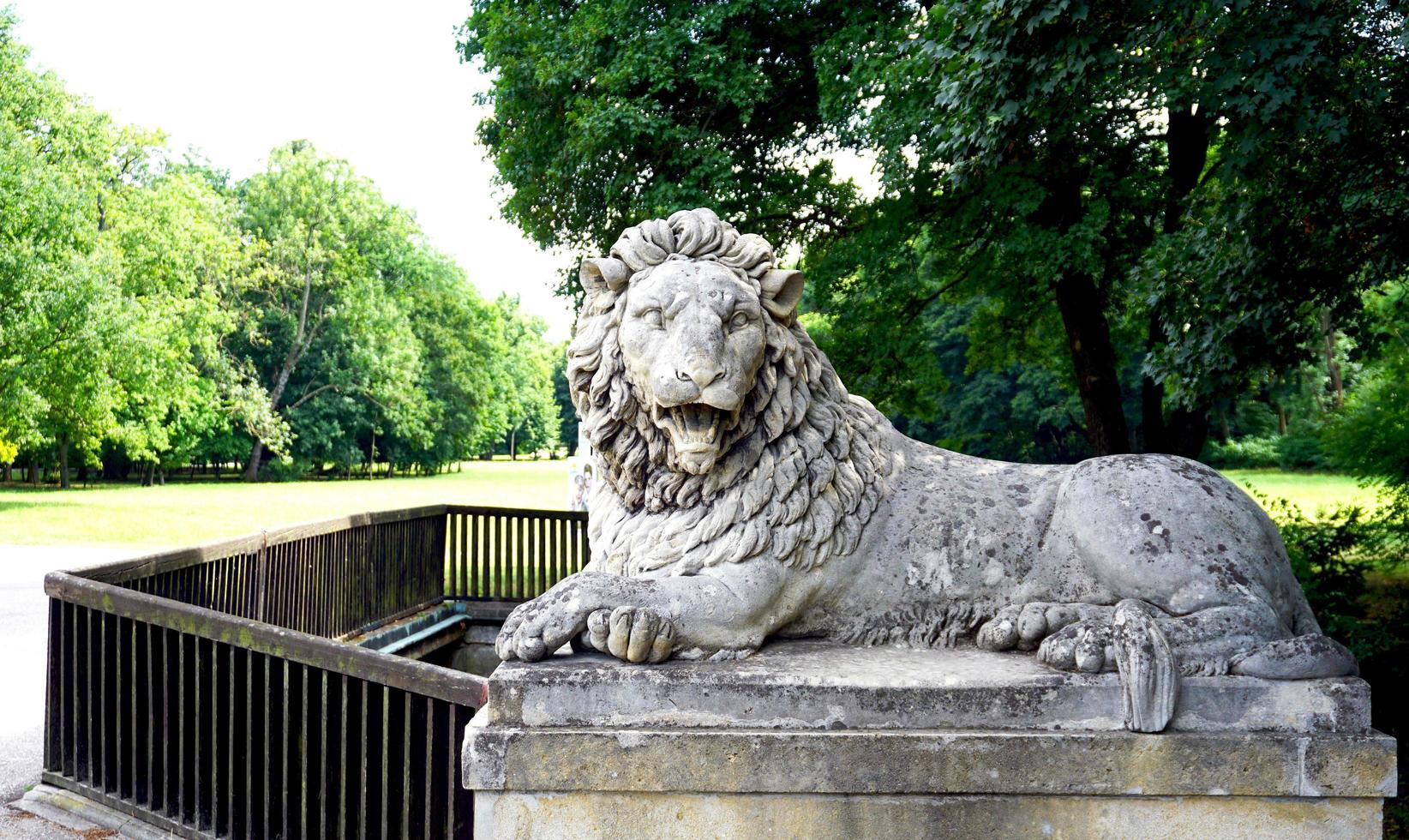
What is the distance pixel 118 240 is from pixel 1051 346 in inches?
Result: 939

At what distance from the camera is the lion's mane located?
277cm

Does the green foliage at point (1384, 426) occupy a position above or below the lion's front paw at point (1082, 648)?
above

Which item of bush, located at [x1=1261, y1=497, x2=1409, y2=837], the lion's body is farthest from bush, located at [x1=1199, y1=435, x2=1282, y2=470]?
the lion's body

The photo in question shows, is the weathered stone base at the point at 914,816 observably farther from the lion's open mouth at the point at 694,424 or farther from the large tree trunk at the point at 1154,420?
the large tree trunk at the point at 1154,420

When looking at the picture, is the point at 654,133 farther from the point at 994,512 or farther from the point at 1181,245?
the point at 994,512

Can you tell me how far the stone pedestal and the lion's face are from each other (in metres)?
0.61

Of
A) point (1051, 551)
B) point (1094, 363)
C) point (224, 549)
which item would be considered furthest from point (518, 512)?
point (1051, 551)

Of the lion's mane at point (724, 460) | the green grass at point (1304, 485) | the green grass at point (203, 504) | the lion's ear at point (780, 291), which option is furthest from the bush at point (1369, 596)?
the green grass at point (1304, 485)

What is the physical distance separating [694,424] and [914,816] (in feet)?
3.52

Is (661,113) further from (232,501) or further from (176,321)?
(176,321)

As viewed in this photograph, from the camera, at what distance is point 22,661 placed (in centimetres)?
Result: 755

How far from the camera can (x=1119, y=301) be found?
10.4 meters

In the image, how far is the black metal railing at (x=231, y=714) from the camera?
140 inches

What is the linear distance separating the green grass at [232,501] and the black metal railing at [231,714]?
8.41 metres
